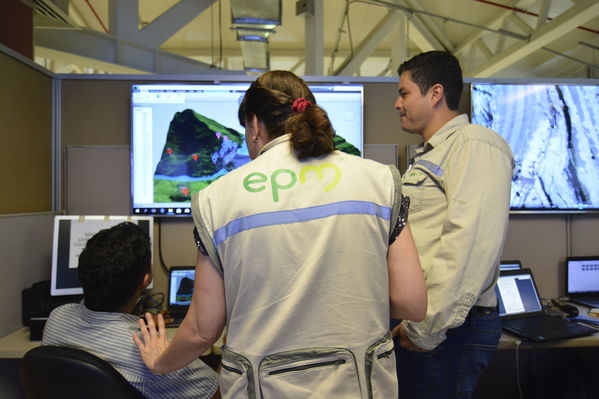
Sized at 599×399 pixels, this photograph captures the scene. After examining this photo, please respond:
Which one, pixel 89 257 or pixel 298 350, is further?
Answer: pixel 89 257

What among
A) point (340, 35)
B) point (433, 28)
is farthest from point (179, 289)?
point (433, 28)

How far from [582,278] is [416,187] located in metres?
1.38

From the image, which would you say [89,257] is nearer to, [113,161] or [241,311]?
[241,311]

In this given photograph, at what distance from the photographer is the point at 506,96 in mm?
2111

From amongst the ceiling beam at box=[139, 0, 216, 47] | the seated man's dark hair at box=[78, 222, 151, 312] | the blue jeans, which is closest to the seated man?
the seated man's dark hair at box=[78, 222, 151, 312]

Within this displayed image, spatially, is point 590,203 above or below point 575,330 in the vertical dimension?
above

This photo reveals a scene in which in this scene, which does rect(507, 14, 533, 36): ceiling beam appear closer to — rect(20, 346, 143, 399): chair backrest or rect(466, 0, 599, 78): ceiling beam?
rect(466, 0, 599, 78): ceiling beam

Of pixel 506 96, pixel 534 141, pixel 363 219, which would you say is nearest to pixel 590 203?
pixel 534 141

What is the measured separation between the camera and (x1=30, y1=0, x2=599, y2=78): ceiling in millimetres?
3066

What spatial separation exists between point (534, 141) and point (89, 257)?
77.2 inches

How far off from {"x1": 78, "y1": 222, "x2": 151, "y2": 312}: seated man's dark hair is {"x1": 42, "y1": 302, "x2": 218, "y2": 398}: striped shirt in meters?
0.04

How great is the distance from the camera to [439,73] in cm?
136

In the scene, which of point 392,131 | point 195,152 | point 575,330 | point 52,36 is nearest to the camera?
point 575,330

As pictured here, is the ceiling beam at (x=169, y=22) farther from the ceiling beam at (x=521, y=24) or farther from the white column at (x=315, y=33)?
the ceiling beam at (x=521, y=24)
